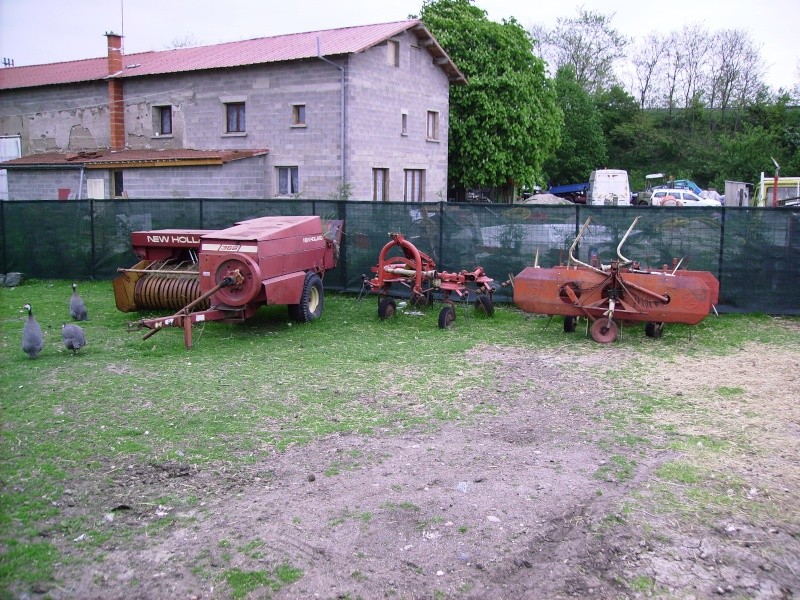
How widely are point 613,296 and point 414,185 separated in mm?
20055

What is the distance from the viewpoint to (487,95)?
33.3 m

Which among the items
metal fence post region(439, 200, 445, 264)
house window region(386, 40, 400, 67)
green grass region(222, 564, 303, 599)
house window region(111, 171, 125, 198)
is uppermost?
house window region(386, 40, 400, 67)

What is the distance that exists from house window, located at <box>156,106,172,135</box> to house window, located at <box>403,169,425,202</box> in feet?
29.8

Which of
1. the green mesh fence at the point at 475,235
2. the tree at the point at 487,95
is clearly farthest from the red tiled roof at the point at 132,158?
the tree at the point at 487,95

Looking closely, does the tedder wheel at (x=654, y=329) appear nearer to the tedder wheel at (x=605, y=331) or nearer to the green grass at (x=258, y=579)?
the tedder wheel at (x=605, y=331)

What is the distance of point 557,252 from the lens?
13156 mm

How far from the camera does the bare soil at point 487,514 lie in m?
4.18

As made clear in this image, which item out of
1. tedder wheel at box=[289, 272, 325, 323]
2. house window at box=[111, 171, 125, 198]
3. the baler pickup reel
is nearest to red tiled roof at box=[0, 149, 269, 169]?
house window at box=[111, 171, 125, 198]

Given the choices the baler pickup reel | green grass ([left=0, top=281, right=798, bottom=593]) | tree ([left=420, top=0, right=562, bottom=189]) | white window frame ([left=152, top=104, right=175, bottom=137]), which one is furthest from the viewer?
tree ([left=420, top=0, right=562, bottom=189])

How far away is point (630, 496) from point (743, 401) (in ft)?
9.88

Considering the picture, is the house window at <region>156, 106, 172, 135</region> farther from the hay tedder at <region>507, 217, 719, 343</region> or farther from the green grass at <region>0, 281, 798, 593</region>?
the hay tedder at <region>507, 217, 719, 343</region>

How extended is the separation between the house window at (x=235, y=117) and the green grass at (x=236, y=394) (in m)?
15.8

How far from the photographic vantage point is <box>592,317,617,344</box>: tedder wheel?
33.9 ft

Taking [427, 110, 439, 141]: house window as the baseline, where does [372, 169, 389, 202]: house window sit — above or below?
below
